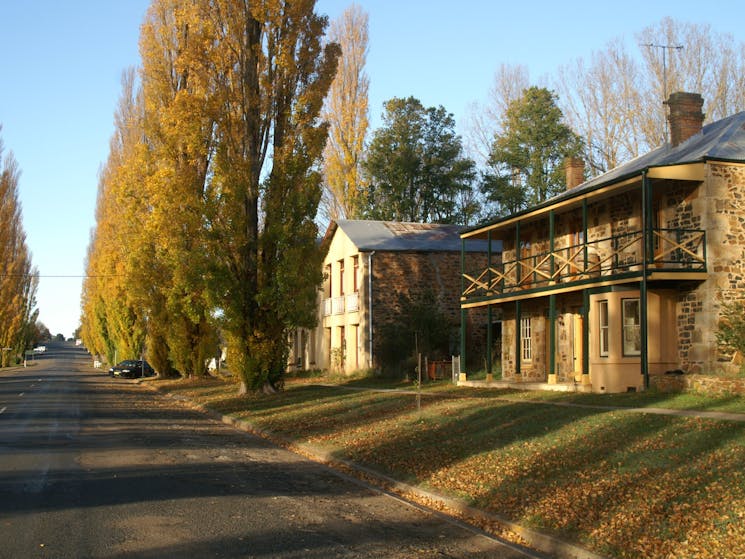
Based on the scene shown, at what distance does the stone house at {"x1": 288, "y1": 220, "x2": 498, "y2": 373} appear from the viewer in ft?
119

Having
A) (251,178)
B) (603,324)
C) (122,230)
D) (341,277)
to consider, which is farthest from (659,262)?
(122,230)

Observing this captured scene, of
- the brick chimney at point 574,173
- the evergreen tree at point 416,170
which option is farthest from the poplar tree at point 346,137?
the brick chimney at point 574,173

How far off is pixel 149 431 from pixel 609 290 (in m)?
12.1

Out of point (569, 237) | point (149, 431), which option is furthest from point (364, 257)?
point (149, 431)

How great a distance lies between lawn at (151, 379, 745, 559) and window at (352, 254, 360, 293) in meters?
15.8

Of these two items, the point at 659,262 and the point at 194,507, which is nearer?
the point at 194,507

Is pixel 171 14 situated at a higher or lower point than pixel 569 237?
higher

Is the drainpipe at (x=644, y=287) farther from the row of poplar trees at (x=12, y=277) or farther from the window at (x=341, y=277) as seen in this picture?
the row of poplar trees at (x=12, y=277)

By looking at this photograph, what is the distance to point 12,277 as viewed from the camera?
237 feet

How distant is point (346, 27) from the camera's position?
5247 cm

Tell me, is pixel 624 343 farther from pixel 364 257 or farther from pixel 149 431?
pixel 364 257

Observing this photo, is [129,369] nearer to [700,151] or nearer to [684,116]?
[684,116]

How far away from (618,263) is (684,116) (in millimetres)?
5720

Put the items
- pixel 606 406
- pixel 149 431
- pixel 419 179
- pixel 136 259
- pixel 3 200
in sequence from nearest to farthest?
pixel 606 406
pixel 149 431
pixel 136 259
pixel 419 179
pixel 3 200
